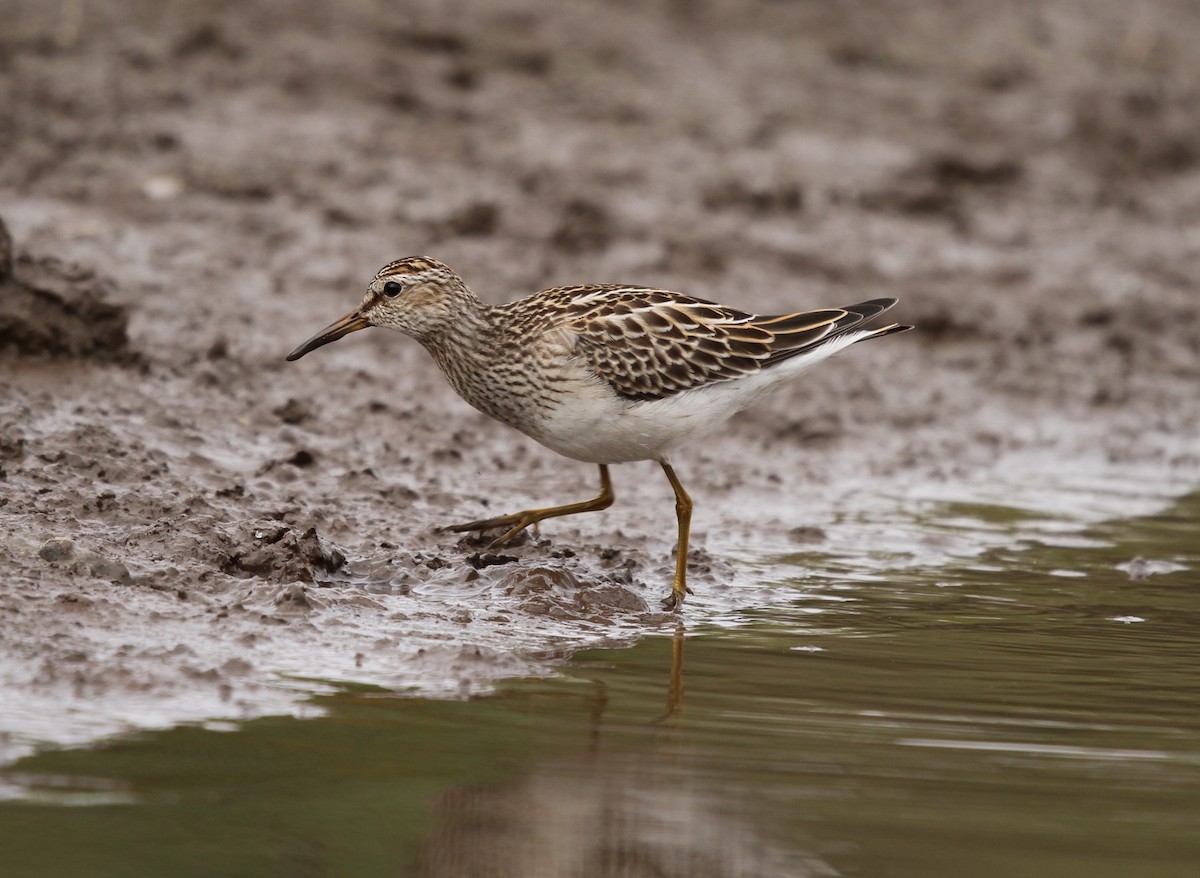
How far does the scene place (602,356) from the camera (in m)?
7.41

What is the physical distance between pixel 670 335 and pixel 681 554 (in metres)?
1.01

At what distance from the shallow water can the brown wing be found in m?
1.20

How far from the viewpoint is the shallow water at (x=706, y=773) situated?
15.3 feet

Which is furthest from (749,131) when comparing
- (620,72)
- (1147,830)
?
(1147,830)

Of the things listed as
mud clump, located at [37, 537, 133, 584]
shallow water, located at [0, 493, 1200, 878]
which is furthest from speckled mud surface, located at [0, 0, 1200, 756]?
shallow water, located at [0, 493, 1200, 878]

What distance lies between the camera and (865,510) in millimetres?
9562

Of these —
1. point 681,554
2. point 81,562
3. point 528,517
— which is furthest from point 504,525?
point 81,562

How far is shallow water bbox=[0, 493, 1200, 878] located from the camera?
4660 mm

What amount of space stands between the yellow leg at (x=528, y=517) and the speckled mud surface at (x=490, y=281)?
13 cm

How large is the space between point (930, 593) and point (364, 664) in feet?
9.54

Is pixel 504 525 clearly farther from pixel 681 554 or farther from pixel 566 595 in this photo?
pixel 681 554

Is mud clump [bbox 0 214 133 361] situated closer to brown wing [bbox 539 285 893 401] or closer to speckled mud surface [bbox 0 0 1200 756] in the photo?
speckled mud surface [bbox 0 0 1200 756]

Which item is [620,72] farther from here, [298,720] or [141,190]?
[298,720]

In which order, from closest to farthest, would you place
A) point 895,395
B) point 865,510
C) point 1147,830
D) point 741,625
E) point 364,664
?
point 1147,830 < point 364,664 < point 741,625 < point 865,510 < point 895,395
